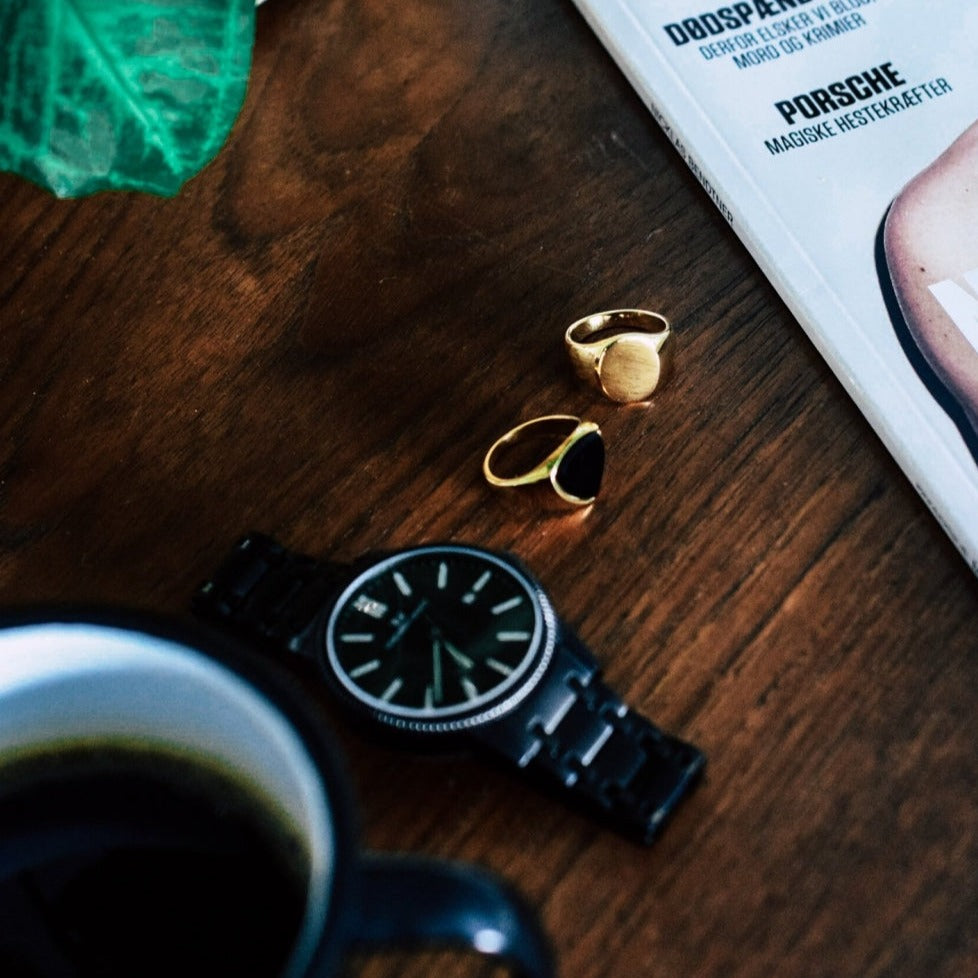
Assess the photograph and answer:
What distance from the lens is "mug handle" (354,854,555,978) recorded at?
0.80 feet

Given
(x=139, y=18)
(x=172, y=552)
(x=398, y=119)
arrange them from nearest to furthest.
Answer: (x=139, y=18), (x=172, y=552), (x=398, y=119)

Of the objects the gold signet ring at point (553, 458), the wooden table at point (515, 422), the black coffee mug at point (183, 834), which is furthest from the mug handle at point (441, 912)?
the gold signet ring at point (553, 458)

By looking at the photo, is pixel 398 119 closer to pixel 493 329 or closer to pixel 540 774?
pixel 493 329

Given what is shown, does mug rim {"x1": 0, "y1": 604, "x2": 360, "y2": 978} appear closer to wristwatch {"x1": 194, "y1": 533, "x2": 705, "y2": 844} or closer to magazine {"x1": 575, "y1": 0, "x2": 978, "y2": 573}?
wristwatch {"x1": 194, "y1": 533, "x2": 705, "y2": 844}

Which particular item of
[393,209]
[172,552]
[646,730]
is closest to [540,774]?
[646,730]

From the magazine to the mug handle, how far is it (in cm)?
25

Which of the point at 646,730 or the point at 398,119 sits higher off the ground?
the point at 398,119

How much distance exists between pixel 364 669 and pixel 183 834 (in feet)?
0.28

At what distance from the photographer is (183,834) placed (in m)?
0.33

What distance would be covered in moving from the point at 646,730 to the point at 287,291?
10.5 inches

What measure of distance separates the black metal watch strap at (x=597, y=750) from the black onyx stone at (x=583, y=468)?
3.0 inches

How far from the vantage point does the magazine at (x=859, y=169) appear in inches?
18.5

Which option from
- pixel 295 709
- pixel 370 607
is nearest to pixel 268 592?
pixel 370 607

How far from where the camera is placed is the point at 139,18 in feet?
1.18
